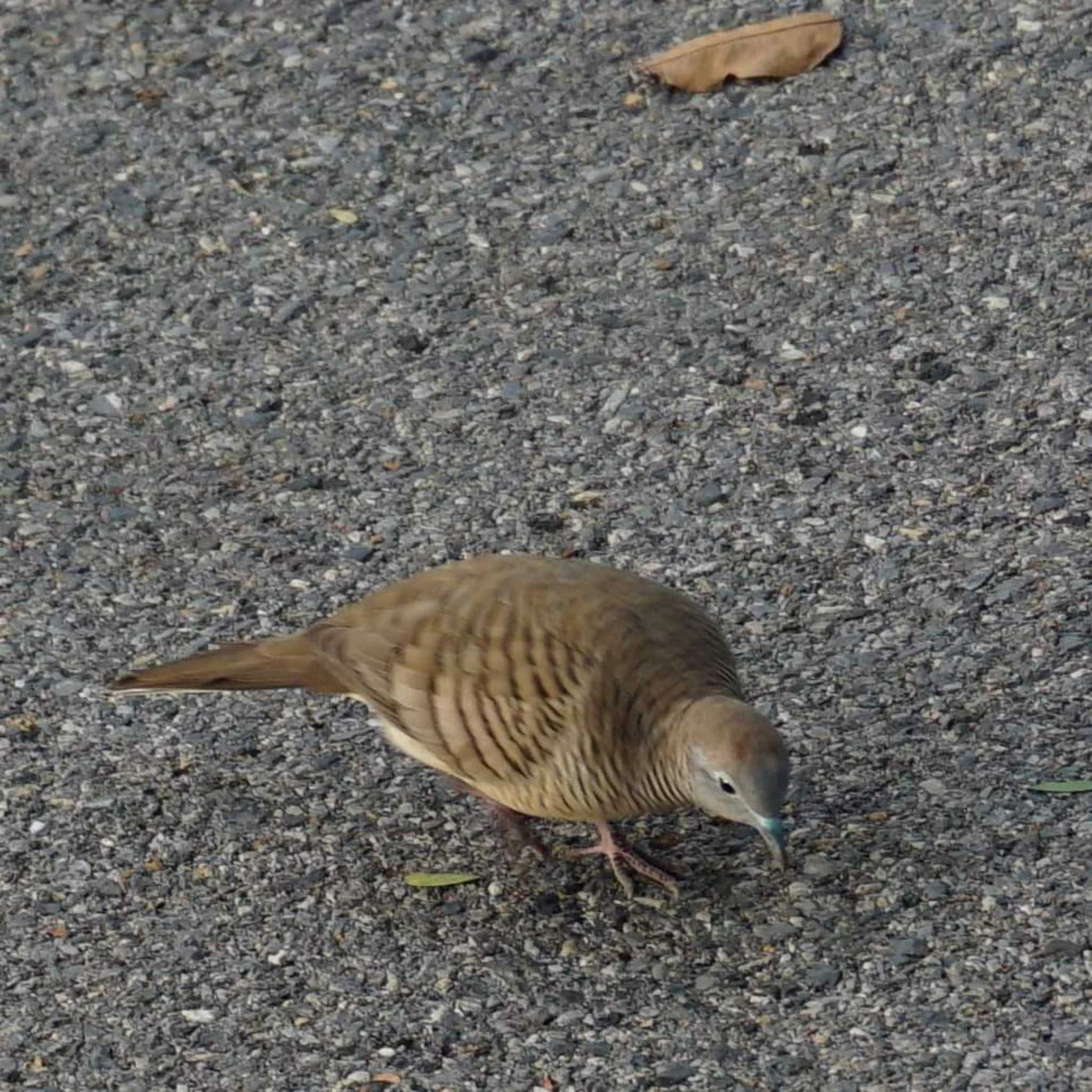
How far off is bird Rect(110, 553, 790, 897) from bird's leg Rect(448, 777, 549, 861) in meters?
0.07

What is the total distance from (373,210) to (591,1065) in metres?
3.54

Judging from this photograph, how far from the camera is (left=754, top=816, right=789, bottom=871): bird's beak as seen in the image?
4066 millimetres

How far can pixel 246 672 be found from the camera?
4.58m

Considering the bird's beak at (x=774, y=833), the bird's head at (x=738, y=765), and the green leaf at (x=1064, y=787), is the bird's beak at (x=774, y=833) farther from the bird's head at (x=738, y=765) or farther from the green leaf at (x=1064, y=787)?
the green leaf at (x=1064, y=787)

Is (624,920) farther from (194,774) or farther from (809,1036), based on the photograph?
(194,774)

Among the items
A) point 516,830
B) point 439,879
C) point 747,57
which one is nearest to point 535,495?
point 516,830

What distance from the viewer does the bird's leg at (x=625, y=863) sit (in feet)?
14.6

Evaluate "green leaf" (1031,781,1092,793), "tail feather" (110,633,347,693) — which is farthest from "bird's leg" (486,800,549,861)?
"green leaf" (1031,781,1092,793)

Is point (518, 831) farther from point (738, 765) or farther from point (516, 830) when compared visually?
point (738, 765)

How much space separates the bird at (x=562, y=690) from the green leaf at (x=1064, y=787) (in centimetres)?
66

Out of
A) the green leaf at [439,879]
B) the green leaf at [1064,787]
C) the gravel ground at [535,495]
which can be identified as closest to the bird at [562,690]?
the green leaf at [439,879]

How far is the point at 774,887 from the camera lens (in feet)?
14.5

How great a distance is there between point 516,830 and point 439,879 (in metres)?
0.20

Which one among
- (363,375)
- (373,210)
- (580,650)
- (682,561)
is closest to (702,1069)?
(580,650)
